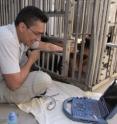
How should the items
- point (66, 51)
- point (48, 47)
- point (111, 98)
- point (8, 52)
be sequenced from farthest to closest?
point (66, 51), point (48, 47), point (111, 98), point (8, 52)

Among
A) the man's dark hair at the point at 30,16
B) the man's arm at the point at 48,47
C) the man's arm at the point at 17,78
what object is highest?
the man's dark hair at the point at 30,16

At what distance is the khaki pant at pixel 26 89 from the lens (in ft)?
5.47

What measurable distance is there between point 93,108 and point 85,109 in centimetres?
8

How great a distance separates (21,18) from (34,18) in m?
0.10

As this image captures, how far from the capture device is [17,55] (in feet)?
4.98

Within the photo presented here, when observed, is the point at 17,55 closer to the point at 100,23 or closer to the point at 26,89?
the point at 26,89

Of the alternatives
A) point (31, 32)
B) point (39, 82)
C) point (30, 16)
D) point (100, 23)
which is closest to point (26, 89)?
point (39, 82)

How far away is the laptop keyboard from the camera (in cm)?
152

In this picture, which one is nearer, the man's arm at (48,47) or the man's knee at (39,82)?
the man's knee at (39,82)

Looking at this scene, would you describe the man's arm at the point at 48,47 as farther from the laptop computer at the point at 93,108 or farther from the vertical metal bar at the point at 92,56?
the laptop computer at the point at 93,108

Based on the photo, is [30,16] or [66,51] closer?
[30,16]

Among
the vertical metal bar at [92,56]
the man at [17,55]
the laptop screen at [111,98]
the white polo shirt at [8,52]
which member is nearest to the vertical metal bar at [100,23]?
the vertical metal bar at [92,56]

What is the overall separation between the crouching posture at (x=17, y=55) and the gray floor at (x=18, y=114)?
0.07 m

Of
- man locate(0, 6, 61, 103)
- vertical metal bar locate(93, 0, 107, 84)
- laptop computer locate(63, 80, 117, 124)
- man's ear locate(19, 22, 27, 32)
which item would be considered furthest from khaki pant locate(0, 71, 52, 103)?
vertical metal bar locate(93, 0, 107, 84)
